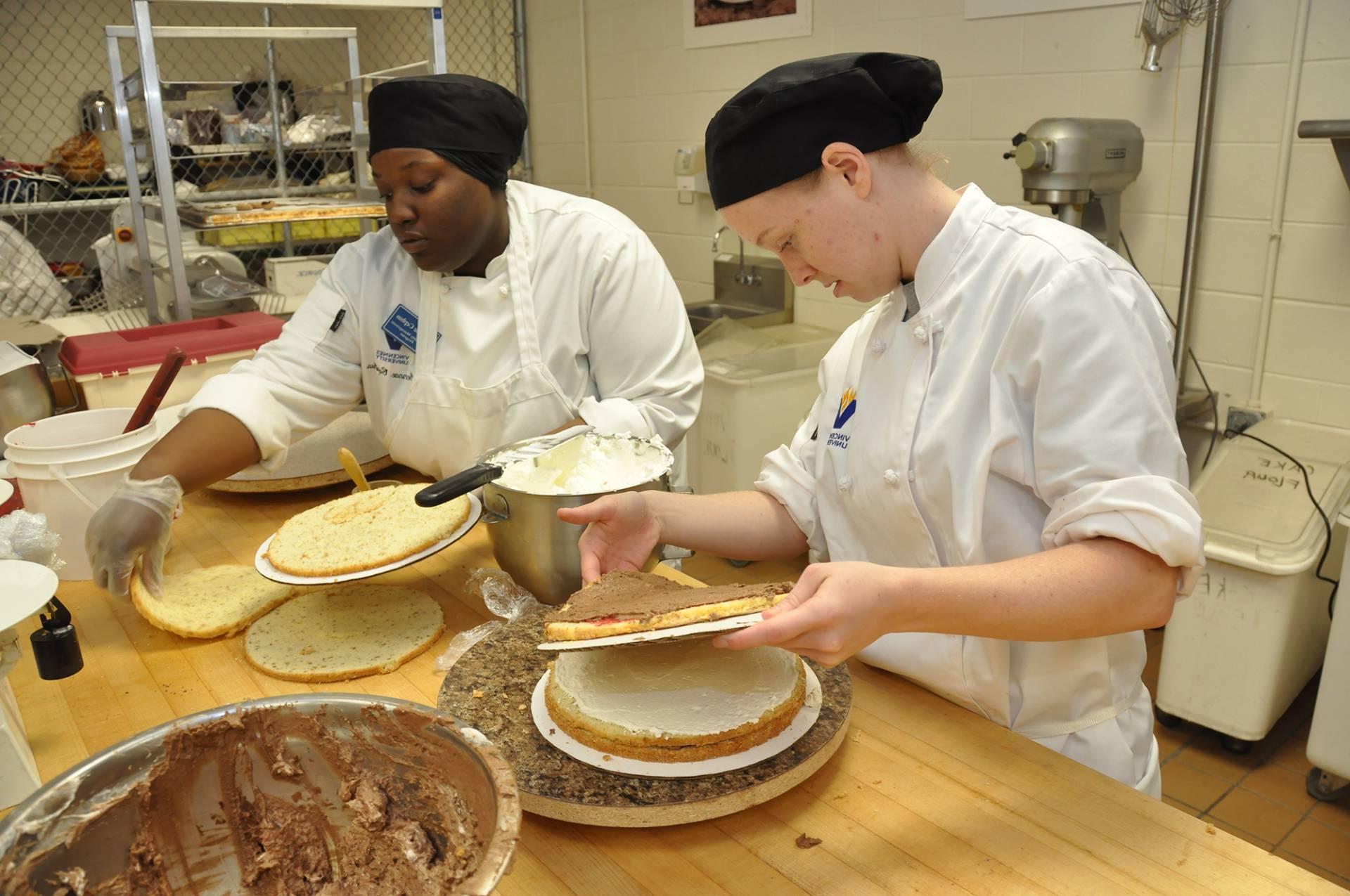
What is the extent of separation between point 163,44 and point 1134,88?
620cm

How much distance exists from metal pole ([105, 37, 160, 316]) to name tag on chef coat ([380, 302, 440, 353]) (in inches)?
56.5

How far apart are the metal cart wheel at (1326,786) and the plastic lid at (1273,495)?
557 mm

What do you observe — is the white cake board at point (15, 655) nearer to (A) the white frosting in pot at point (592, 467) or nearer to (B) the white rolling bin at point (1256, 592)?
(A) the white frosting in pot at point (592, 467)

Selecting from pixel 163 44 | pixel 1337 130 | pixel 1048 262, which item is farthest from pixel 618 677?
pixel 163 44

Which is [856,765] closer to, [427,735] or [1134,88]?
[427,735]

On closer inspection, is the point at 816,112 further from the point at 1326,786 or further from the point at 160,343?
the point at 1326,786

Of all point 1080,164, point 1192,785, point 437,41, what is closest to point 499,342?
point 437,41

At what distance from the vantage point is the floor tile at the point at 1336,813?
7.72 feet

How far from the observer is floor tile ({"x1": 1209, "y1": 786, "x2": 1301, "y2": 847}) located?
2.33 meters

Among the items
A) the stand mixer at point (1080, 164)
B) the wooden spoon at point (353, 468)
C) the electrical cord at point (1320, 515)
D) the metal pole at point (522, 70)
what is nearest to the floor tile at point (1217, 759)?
the electrical cord at point (1320, 515)

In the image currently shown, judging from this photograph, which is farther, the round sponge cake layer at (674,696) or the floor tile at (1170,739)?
the floor tile at (1170,739)

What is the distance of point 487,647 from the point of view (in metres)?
1.30

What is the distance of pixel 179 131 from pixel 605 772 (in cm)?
412

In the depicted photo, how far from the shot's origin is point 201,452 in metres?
1.71
